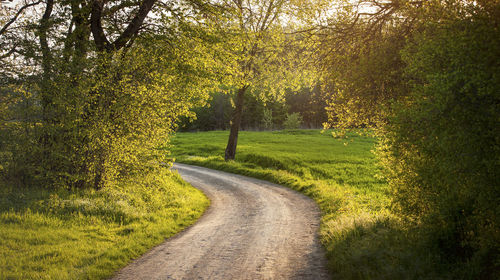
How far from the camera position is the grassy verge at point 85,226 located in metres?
7.23

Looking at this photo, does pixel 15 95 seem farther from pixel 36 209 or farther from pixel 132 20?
pixel 132 20

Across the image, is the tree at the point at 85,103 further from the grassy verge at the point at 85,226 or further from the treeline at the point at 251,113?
the treeline at the point at 251,113

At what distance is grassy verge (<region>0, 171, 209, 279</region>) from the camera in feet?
23.7

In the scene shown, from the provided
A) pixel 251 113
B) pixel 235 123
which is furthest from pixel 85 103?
pixel 251 113

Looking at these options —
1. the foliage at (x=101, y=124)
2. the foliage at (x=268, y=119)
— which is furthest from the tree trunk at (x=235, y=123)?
the foliage at (x=268, y=119)

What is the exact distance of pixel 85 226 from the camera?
9891mm

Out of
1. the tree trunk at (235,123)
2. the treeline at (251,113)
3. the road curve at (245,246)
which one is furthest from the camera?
the treeline at (251,113)

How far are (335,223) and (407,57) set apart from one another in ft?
17.6

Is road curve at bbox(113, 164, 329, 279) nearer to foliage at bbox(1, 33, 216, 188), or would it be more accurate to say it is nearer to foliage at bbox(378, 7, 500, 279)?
foliage at bbox(378, 7, 500, 279)

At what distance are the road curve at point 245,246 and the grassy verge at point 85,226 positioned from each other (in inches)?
26.9

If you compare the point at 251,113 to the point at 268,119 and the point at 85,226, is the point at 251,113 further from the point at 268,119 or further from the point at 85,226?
the point at 85,226

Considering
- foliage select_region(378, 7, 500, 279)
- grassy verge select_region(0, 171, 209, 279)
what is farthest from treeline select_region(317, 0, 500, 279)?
grassy verge select_region(0, 171, 209, 279)

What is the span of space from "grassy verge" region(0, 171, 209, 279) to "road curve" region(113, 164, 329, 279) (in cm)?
68

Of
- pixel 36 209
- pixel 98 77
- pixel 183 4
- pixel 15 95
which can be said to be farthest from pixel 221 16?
pixel 36 209
